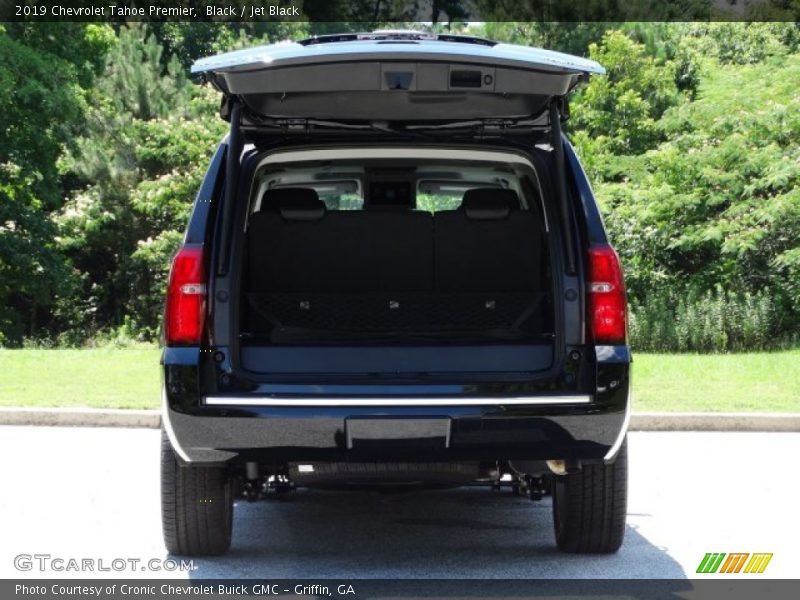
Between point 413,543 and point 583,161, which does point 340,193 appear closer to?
point 413,543

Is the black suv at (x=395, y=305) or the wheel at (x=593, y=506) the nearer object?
the black suv at (x=395, y=305)

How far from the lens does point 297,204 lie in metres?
6.71

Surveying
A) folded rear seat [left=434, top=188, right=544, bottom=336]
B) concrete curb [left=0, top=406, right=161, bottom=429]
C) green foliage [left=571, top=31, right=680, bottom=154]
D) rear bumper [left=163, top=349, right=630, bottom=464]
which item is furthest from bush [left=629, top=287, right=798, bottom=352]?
rear bumper [left=163, top=349, right=630, bottom=464]

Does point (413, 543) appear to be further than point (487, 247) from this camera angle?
Yes

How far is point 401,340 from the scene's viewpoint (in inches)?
237

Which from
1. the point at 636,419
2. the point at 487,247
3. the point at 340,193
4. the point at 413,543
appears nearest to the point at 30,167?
the point at 636,419

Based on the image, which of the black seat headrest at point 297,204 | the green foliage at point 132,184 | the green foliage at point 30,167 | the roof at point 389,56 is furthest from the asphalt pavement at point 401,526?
the green foliage at point 132,184

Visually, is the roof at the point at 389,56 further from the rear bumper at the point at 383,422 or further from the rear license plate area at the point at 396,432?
the rear license plate area at the point at 396,432

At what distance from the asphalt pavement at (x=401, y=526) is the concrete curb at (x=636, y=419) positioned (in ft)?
5.81

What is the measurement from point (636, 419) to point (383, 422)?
6.93 m

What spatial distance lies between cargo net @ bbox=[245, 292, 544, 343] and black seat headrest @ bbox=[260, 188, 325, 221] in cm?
42

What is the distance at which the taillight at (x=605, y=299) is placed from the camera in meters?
5.98

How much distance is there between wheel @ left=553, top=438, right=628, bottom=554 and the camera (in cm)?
650

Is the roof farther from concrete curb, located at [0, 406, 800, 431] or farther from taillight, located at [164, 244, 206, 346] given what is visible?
concrete curb, located at [0, 406, 800, 431]
